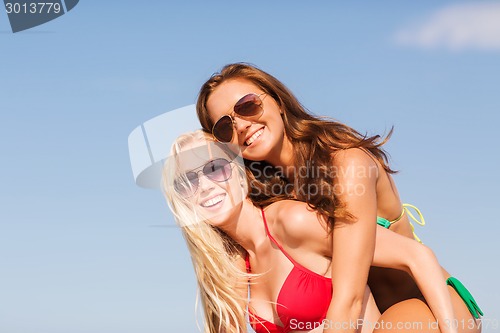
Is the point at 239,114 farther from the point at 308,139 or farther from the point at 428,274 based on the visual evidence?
the point at 428,274

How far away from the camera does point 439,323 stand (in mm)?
5910

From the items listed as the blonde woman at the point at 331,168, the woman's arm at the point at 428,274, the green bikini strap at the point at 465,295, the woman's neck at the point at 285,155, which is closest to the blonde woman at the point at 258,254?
the woman's arm at the point at 428,274

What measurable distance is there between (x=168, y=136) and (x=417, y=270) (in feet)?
8.01

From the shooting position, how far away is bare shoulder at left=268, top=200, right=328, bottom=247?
602cm

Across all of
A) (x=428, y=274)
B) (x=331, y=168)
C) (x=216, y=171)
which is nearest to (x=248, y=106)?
(x=216, y=171)

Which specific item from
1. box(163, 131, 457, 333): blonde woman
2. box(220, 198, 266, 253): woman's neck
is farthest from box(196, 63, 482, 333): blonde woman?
box(220, 198, 266, 253): woman's neck

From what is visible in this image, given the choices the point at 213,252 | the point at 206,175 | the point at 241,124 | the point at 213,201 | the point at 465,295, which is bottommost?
the point at 465,295

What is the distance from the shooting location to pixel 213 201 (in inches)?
259

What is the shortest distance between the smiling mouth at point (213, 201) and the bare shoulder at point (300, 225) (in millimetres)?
586

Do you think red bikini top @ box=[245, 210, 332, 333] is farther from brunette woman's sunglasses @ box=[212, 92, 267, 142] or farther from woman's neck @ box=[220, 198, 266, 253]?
brunette woman's sunglasses @ box=[212, 92, 267, 142]

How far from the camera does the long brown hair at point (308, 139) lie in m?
6.07

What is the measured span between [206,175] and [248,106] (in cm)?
71

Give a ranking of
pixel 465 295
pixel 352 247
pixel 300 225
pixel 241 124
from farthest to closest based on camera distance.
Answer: pixel 241 124 < pixel 465 295 < pixel 300 225 < pixel 352 247

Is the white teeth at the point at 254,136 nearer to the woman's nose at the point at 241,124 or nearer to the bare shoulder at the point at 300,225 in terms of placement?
the woman's nose at the point at 241,124
